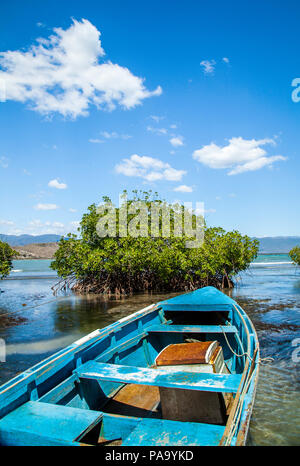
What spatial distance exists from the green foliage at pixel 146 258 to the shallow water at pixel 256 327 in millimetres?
1297

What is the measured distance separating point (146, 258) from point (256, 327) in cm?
817

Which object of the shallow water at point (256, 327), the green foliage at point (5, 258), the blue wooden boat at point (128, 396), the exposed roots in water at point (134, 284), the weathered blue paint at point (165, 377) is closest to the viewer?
the blue wooden boat at point (128, 396)

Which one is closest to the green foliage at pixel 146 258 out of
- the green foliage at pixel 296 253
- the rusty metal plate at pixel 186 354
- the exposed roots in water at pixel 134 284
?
the exposed roots in water at pixel 134 284

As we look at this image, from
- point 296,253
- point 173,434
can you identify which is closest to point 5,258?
point 173,434

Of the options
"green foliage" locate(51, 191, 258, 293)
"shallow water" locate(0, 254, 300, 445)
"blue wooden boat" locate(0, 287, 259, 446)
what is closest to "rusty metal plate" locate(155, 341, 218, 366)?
"blue wooden boat" locate(0, 287, 259, 446)

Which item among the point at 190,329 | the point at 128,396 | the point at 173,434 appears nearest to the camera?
the point at 173,434

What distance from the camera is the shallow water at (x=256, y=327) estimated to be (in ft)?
A: 16.2

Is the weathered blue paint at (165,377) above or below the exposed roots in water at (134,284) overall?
above

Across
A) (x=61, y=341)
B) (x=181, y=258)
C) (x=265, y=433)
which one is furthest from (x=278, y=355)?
(x=181, y=258)

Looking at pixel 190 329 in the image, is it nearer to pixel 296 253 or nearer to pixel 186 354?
pixel 186 354

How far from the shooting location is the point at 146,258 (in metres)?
17.4

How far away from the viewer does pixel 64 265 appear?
62.6ft

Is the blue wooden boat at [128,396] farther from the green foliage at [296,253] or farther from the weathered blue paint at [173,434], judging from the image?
the green foliage at [296,253]
